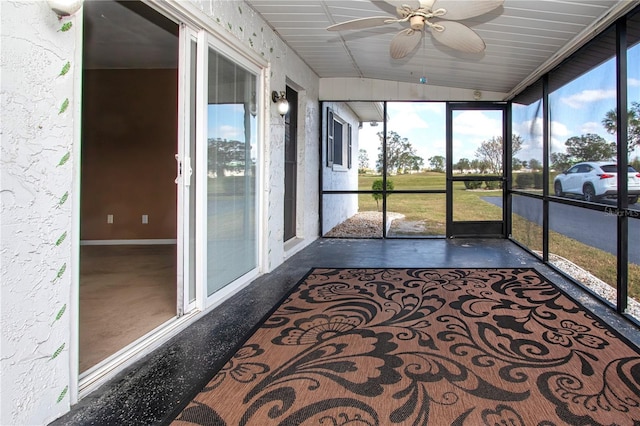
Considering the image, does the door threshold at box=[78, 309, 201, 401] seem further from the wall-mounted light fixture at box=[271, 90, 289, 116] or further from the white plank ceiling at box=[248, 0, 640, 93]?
the white plank ceiling at box=[248, 0, 640, 93]

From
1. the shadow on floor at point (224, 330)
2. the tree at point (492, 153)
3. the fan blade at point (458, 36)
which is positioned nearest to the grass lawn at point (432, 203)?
the tree at point (492, 153)

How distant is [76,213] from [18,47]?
710mm

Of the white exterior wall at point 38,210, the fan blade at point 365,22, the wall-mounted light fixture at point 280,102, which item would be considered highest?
the fan blade at point 365,22

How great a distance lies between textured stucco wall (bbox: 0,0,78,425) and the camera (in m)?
1.52

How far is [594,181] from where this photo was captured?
12.0 feet

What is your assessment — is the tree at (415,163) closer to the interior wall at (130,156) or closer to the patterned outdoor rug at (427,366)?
the patterned outdoor rug at (427,366)

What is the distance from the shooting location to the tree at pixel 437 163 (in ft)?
22.6

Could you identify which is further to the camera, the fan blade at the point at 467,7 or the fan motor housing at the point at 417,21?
the fan motor housing at the point at 417,21

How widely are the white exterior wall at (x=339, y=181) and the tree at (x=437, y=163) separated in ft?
4.39

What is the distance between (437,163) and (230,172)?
441 centimetres

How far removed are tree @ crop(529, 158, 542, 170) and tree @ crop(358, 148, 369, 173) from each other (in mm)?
2624

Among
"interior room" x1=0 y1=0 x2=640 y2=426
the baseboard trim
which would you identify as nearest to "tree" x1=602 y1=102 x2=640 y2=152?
"interior room" x1=0 y1=0 x2=640 y2=426

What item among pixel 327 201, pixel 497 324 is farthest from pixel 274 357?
pixel 327 201

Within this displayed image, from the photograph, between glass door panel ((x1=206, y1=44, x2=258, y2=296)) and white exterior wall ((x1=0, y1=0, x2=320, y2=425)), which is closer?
white exterior wall ((x1=0, y1=0, x2=320, y2=425))
